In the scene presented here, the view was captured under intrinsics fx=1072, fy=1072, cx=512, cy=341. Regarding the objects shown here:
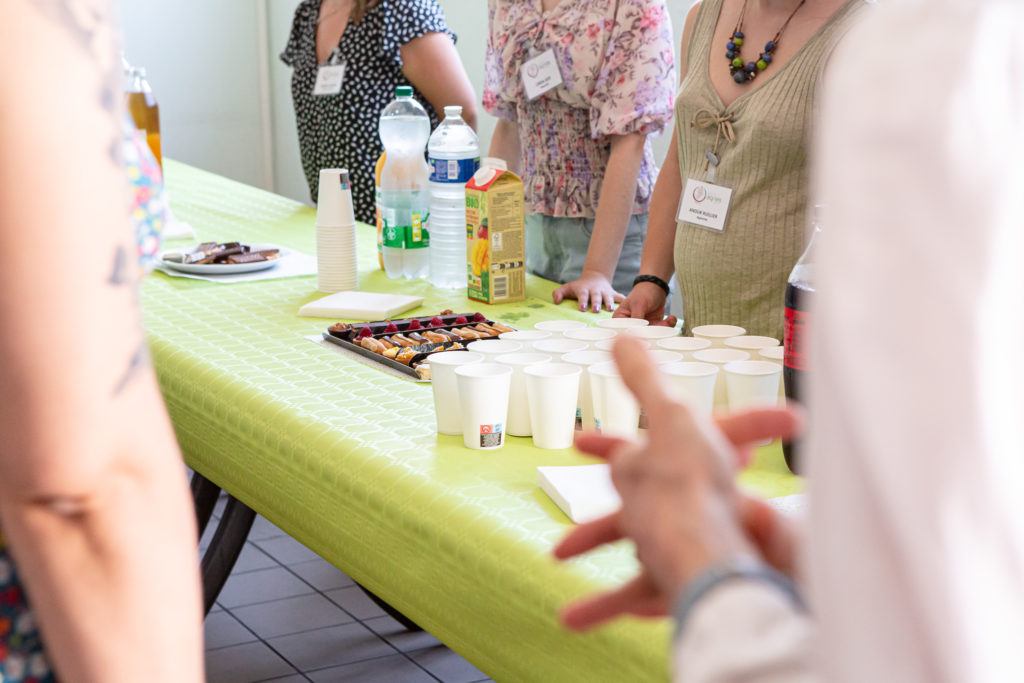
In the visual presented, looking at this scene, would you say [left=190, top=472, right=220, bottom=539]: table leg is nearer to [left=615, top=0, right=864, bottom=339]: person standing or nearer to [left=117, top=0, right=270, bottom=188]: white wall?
[left=615, top=0, right=864, bottom=339]: person standing

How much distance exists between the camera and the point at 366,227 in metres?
2.81

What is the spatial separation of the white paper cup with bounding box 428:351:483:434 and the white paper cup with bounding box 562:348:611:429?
0.39 ft

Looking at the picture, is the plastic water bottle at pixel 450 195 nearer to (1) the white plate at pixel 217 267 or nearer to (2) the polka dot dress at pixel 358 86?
(1) the white plate at pixel 217 267

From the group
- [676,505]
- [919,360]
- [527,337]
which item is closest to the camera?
[919,360]

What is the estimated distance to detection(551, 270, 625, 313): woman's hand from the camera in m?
2.04

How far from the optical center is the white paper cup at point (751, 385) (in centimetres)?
126

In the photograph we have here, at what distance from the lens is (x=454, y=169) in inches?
82.4

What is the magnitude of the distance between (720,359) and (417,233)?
978mm

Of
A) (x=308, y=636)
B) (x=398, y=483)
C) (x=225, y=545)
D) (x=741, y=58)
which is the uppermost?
(x=741, y=58)

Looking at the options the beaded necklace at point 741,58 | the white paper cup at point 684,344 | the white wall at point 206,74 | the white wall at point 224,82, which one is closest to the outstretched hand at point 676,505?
the white paper cup at point 684,344

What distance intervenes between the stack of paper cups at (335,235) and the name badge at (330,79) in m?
0.95

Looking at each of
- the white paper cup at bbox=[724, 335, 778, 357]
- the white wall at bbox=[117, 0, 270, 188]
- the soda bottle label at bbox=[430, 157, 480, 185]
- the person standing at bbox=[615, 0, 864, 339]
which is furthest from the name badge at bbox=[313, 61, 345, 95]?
the white wall at bbox=[117, 0, 270, 188]

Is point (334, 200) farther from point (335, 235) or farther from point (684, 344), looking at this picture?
point (684, 344)

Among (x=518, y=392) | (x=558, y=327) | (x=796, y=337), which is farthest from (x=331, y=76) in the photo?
(x=796, y=337)
